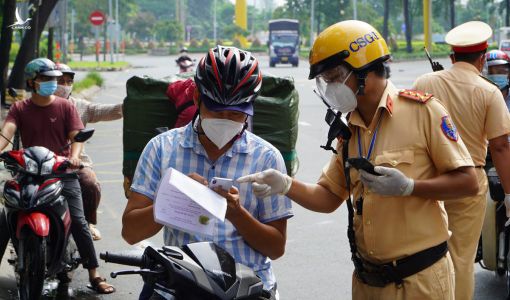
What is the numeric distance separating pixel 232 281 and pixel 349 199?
1159 mm

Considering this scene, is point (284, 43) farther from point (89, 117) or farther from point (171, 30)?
point (89, 117)

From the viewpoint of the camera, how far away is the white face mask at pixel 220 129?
3.52m

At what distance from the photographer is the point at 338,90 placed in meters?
3.83

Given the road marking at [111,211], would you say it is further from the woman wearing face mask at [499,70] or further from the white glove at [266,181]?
the white glove at [266,181]

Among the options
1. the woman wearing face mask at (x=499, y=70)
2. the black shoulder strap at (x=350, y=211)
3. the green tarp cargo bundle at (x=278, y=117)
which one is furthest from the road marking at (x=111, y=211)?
the black shoulder strap at (x=350, y=211)

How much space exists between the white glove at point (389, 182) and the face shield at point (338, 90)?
306 millimetres

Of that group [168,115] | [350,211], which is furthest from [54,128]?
[350,211]

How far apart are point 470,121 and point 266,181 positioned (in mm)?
2291

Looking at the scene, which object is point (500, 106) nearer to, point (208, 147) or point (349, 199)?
point (349, 199)

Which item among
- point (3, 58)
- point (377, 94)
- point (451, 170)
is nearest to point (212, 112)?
point (377, 94)

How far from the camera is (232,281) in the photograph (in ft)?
9.77

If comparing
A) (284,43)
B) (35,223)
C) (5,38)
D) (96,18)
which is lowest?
(35,223)

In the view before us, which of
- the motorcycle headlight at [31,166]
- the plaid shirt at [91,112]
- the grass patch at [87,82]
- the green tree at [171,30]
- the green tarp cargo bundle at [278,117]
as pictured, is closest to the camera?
the green tarp cargo bundle at [278,117]

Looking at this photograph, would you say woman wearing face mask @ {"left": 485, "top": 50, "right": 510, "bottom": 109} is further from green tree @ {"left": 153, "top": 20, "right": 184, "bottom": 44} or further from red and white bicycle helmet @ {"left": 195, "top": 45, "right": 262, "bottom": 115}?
green tree @ {"left": 153, "top": 20, "right": 184, "bottom": 44}
